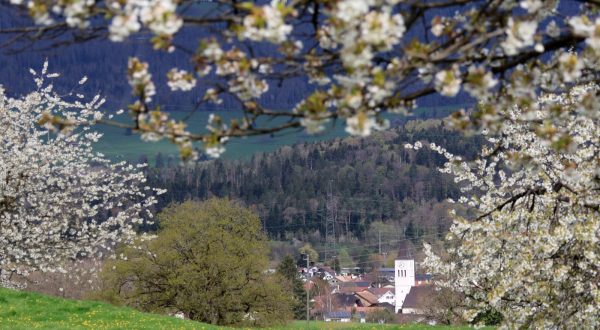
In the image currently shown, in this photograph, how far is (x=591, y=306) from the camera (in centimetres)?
1027

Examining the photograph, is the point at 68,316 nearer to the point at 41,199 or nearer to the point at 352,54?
the point at 41,199

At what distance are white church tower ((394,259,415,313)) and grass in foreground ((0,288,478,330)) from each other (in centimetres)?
13719

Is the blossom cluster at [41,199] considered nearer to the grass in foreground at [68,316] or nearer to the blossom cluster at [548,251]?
the grass in foreground at [68,316]

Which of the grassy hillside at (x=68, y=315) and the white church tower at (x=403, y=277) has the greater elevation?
the grassy hillside at (x=68, y=315)

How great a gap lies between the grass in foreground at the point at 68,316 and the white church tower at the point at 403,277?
5401 inches

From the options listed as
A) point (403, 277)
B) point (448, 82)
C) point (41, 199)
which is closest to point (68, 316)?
point (41, 199)

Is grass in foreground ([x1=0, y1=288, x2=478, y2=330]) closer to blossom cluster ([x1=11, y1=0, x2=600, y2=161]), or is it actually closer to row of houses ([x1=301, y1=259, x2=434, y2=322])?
blossom cluster ([x1=11, y1=0, x2=600, y2=161])

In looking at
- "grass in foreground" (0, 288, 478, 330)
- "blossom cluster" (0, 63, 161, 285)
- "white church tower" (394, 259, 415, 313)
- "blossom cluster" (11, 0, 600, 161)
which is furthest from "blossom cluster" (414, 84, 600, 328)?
"white church tower" (394, 259, 415, 313)

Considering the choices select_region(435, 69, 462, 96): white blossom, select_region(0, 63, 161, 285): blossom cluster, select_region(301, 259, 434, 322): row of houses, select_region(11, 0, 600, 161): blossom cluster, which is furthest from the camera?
select_region(301, 259, 434, 322): row of houses

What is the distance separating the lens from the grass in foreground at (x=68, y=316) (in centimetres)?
2056

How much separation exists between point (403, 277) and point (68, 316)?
14491cm

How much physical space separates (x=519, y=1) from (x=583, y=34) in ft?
1.70

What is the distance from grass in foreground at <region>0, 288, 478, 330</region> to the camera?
810 inches

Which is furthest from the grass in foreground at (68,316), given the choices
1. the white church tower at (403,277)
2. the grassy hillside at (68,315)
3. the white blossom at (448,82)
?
the white church tower at (403,277)
